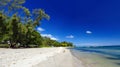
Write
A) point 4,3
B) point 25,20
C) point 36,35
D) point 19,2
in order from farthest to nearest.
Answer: point 36,35, point 25,20, point 19,2, point 4,3

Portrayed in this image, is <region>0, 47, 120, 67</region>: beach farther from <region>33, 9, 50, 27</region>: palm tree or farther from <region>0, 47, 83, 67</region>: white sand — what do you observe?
<region>33, 9, 50, 27</region>: palm tree

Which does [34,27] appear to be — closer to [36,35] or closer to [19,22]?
[19,22]

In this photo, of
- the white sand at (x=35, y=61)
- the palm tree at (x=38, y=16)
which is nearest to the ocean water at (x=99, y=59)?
the white sand at (x=35, y=61)

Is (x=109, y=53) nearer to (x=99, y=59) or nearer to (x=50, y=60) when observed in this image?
(x=99, y=59)

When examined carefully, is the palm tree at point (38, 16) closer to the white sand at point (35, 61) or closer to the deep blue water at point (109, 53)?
the deep blue water at point (109, 53)

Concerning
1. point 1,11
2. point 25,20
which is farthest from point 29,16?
point 1,11

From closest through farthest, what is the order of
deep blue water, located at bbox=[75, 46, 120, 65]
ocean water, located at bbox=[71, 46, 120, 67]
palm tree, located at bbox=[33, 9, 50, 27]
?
ocean water, located at bbox=[71, 46, 120, 67] < deep blue water, located at bbox=[75, 46, 120, 65] < palm tree, located at bbox=[33, 9, 50, 27]

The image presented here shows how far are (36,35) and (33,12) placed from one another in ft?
44.4

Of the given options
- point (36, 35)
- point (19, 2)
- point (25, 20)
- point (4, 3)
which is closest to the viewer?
point (4, 3)

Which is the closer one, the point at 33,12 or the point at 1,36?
the point at 1,36

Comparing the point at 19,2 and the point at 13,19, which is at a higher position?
the point at 19,2

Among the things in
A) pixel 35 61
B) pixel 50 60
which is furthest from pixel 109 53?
pixel 35 61

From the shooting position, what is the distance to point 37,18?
2012 inches

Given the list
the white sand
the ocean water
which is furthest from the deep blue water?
the white sand
